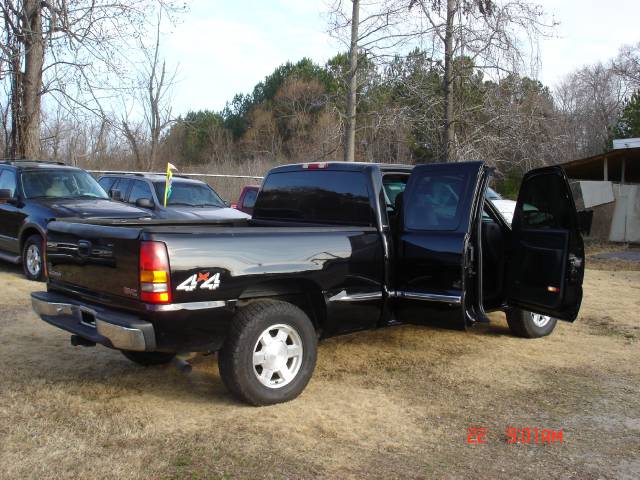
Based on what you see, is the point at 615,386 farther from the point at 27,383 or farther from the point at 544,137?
the point at 544,137

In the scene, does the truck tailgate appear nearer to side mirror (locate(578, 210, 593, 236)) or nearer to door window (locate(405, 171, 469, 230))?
door window (locate(405, 171, 469, 230))

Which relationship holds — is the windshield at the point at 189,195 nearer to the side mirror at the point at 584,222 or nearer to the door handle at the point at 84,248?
the door handle at the point at 84,248

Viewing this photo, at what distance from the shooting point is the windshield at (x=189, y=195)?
11.8 meters

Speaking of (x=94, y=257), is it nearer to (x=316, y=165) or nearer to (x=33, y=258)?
(x=316, y=165)

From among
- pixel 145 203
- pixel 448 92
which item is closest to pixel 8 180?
pixel 145 203

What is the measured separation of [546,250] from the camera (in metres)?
5.30

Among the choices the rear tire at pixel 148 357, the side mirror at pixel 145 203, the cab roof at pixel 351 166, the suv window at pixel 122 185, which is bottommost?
the rear tire at pixel 148 357

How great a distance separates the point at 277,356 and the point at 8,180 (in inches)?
305

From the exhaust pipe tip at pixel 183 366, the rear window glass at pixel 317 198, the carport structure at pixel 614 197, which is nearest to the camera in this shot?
the exhaust pipe tip at pixel 183 366

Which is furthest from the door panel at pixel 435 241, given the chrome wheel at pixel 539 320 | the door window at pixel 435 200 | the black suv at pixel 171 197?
the black suv at pixel 171 197

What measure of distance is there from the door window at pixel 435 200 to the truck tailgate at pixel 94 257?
2.39 m

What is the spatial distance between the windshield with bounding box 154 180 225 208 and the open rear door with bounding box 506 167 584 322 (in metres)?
7.49

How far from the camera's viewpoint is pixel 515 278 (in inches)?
218

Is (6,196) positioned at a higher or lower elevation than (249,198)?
higher
